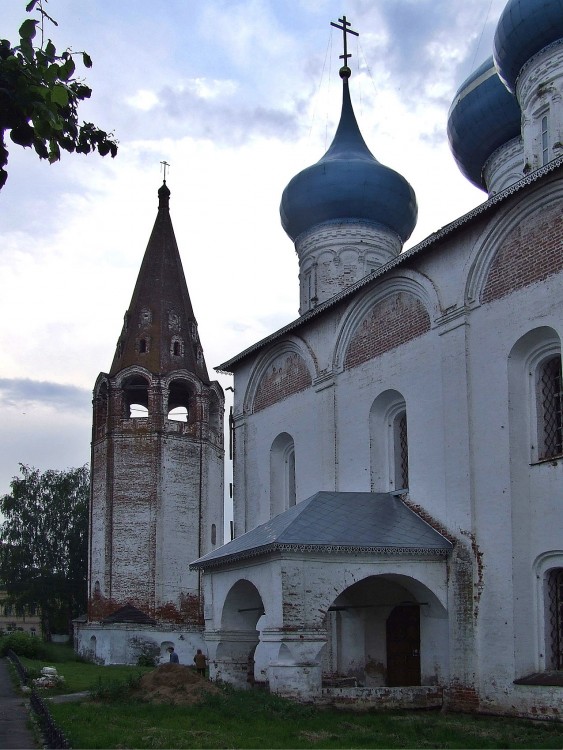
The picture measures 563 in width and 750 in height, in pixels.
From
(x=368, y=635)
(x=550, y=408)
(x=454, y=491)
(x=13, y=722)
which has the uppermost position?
(x=550, y=408)

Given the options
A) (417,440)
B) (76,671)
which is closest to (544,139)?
(417,440)

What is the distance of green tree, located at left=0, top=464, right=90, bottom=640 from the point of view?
3331cm

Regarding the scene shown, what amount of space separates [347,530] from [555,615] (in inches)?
95.1

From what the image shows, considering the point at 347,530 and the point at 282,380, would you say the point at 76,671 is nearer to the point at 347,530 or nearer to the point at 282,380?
the point at 282,380

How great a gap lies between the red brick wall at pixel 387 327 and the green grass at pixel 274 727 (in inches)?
180

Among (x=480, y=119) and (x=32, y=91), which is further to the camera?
(x=480, y=119)

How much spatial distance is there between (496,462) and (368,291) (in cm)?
357

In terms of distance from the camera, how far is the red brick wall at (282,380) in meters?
14.8

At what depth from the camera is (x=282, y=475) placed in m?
15.6

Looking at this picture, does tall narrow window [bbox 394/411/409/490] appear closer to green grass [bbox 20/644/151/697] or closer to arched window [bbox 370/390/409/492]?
arched window [bbox 370/390/409/492]

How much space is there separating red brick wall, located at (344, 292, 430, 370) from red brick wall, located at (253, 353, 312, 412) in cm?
138

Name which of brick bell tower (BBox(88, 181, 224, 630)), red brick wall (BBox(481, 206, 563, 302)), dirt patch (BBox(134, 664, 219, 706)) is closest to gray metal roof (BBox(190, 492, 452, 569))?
dirt patch (BBox(134, 664, 219, 706))

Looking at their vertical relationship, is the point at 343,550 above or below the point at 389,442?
below

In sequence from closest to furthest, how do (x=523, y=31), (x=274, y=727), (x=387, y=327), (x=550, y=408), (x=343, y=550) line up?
(x=274, y=727) < (x=550, y=408) < (x=343, y=550) < (x=523, y=31) < (x=387, y=327)
